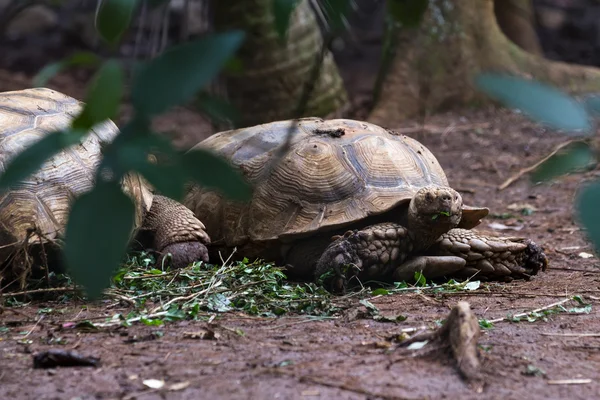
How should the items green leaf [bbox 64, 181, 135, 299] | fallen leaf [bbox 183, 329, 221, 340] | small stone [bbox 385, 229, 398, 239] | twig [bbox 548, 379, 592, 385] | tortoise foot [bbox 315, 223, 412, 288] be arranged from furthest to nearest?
small stone [bbox 385, 229, 398, 239], tortoise foot [bbox 315, 223, 412, 288], fallen leaf [bbox 183, 329, 221, 340], twig [bbox 548, 379, 592, 385], green leaf [bbox 64, 181, 135, 299]

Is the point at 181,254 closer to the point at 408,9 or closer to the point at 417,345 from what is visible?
the point at 417,345

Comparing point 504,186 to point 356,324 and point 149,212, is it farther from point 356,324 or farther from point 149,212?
point 356,324

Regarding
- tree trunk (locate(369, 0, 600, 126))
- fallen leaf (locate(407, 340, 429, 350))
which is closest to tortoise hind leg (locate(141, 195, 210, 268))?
fallen leaf (locate(407, 340, 429, 350))

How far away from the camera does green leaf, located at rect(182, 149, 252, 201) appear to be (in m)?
0.91

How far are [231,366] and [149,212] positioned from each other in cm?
207

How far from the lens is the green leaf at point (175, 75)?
861 mm

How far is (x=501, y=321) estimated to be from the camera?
10.1 ft

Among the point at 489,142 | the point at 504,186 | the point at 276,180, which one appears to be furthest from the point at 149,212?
the point at 489,142

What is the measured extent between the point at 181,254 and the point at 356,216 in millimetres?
919

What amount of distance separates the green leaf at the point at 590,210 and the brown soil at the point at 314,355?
1.35m

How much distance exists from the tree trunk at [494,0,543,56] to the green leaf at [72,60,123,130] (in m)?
11.5

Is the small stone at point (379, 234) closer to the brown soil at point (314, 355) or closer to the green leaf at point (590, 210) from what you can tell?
the brown soil at point (314, 355)

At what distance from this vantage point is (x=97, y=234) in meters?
0.84

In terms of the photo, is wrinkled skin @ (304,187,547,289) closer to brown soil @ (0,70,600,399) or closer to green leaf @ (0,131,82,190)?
brown soil @ (0,70,600,399)
